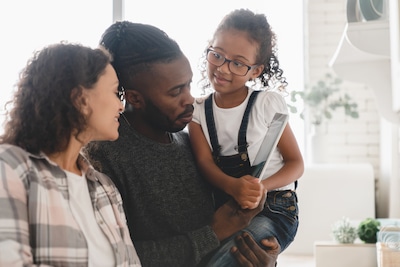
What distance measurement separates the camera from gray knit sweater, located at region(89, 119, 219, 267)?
3.58 ft

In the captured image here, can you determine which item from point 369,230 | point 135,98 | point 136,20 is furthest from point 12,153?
point 136,20

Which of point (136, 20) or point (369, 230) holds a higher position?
point (136, 20)

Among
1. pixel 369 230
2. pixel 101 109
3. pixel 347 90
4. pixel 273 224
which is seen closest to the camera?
pixel 101 109

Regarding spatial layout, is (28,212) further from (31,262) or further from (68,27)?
(68,27)

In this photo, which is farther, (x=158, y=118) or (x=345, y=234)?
(x=345, y=234)

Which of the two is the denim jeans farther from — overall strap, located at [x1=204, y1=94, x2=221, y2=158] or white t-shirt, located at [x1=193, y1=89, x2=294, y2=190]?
overall strap, located at [x1=204, y1=94, x2=221, y2=158]

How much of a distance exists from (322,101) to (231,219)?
13.0ft

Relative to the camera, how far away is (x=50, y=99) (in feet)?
2.94

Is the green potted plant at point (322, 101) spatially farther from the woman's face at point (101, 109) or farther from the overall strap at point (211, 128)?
the woman's face at point (101, 109)

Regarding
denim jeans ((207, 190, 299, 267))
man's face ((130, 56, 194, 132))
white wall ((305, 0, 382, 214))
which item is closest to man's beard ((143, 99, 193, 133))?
man's face ((130, 56, 194, 132))

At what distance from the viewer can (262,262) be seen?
3.67 ft

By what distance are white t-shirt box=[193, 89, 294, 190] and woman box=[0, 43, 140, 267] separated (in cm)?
33

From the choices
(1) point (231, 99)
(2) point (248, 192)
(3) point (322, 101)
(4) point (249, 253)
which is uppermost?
(1) point (231, 99)

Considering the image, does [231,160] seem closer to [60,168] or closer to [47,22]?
[60,168]
